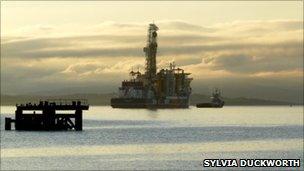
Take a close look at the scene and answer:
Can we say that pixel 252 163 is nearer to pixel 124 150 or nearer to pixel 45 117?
pixel 124 150

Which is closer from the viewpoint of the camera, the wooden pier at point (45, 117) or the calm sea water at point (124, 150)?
the calm sea water at point (124, 150)

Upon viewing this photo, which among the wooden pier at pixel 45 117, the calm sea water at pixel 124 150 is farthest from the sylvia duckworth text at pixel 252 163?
the wooden pier at pixel 45 117

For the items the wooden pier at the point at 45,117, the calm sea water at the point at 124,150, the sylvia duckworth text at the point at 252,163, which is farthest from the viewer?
the wooden pier at the point at 45,117

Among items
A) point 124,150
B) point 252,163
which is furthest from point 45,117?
point 252,163

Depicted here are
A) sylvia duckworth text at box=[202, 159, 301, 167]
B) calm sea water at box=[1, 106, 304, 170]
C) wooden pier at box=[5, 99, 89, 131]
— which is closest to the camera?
sylvia duckworth text at box=[202, 159, 301, 167]

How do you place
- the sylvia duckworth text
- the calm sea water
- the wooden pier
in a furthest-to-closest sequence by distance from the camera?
1. the wooden pier
2. the calm sea water
3. the sylvia duckworth text

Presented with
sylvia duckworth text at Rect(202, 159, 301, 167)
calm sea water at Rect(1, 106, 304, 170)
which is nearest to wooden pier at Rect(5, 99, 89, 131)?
calm sea water at Rect(1, 106, 304, 170)

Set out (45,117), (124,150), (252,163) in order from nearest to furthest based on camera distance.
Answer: (252,163) → (124,150) → (45,117)

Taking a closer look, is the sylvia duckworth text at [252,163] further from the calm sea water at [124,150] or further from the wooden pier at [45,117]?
the wooden pier at [45,117]

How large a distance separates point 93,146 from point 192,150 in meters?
10.5

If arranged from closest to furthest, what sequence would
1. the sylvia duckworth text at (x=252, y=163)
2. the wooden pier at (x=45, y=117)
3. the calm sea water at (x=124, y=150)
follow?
1. the sylvia duckworth text at (x=252, y=163)
2. the calm sea water at (x=124, y=150)
3. the wooden pier at (x=45, y=117)

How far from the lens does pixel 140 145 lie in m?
86.9

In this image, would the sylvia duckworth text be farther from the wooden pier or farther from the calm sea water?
the wooden pier

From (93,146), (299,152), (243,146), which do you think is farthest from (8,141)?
(299,152)
